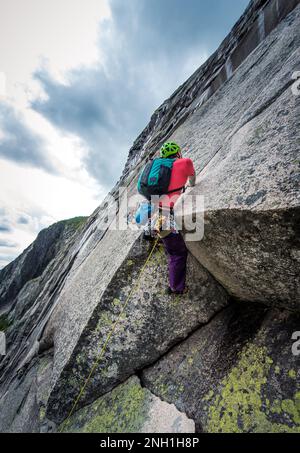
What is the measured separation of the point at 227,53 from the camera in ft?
45.7

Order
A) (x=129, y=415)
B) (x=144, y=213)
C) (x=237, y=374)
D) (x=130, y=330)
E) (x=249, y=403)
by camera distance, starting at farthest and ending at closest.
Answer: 1. (x=144, y=213)
2. (x=130, y=330)
3. (x=129, y=415)
4. (x=237, y=374)
5. (x=249, y=403)

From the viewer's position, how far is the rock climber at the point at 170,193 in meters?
5.61

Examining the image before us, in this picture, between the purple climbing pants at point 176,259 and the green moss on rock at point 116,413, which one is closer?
the green moss on rock at point 116,413

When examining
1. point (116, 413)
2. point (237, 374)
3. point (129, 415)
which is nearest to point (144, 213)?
point (237, 374)

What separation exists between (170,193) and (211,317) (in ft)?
11.5

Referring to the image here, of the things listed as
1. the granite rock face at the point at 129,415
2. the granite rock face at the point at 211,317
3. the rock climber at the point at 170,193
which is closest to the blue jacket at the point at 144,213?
the rock climber at the point at 170,193

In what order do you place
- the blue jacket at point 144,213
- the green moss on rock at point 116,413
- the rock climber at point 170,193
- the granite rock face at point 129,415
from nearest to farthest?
1. the granite rock face at point 129,415
2. the green moss on rock at point 116,413
3. the rock climber at point 170,193
4. the blue jacket at point 144,213

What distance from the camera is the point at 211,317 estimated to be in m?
6.01

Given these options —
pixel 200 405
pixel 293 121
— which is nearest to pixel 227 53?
pixel 293 121

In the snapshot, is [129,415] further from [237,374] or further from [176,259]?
[176,259]

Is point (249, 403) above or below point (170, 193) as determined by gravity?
below

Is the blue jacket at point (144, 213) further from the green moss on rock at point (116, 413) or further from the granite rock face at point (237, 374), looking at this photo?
the green moss on rock at point (116, 413)

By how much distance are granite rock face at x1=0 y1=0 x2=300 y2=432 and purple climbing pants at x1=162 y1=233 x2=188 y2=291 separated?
313 millimetres

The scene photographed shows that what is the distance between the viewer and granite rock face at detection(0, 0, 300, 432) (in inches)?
156
